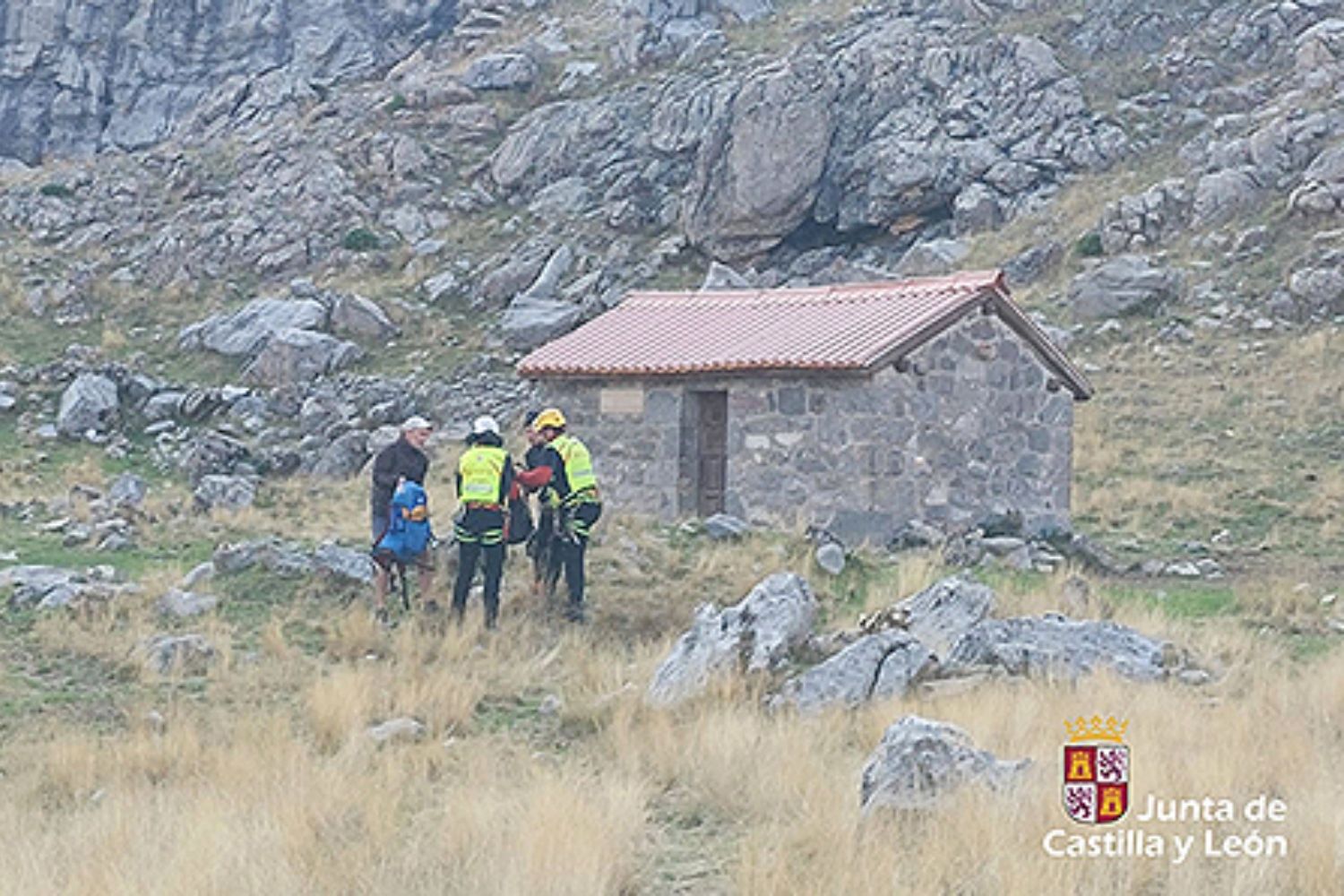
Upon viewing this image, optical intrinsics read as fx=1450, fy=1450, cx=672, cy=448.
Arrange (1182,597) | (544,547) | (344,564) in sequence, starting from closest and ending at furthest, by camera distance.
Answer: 1. (544,547)
2. (344,564)
3. (1182,597)

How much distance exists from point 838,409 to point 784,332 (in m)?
2.00

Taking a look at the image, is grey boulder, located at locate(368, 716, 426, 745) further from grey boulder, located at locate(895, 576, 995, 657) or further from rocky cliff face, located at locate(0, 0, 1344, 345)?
rocky cliff face, located at locate(0, 0, 1344, 345)

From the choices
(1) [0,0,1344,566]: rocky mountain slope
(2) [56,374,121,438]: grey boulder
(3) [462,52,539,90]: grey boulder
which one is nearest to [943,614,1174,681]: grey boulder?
(1) [0,0,1344,566]: rocky mountain slope

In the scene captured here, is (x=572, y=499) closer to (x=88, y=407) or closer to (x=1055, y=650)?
(x=1055, y=650)

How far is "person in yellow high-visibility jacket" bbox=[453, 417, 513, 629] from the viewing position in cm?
1189

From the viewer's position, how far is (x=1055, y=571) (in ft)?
52.4

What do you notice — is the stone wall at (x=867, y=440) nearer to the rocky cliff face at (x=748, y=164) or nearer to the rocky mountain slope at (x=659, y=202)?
the rocky mountain slope at (x=659, y=202)

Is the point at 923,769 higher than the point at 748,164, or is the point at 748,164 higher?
the point at 748,164

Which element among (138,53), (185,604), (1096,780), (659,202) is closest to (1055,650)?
(1096,780)

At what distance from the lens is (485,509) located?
12.0 meters

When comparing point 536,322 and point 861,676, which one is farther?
point 536,322

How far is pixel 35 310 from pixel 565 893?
116 ft

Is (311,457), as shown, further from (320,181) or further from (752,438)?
(320,181)

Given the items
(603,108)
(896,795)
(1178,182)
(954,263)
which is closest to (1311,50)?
(1178,182)
